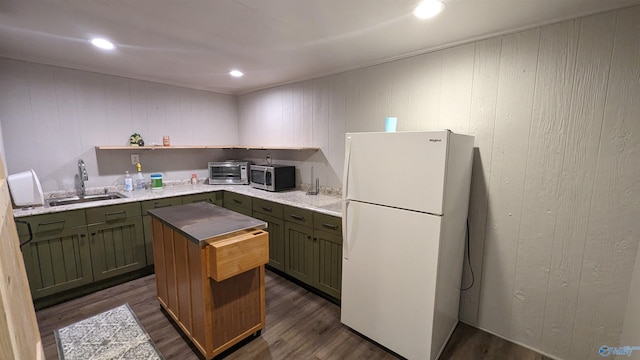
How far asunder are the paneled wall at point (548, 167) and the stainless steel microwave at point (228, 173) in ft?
7.65

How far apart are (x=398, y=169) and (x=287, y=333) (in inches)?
59.0

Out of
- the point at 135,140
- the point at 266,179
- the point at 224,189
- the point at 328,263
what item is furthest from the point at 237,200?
the point at 328,263

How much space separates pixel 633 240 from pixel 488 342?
1.11 m

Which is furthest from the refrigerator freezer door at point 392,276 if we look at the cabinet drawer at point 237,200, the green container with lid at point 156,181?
the green container with lid at point 156,181

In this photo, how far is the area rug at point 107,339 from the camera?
6.20ft

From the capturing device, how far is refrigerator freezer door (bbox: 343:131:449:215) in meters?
1.65

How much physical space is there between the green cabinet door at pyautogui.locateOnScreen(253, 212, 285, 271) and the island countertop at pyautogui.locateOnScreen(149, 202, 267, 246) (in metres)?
0.75

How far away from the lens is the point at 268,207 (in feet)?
9.84

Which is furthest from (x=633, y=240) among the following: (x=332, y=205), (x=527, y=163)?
(x=332, y=205)

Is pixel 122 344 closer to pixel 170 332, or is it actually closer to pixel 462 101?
pixel 170 332

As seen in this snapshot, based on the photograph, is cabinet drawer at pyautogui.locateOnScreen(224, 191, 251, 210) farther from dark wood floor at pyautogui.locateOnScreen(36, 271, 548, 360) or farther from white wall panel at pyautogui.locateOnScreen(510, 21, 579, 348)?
white wall panel at pyautogui.locateOnScreen(510, 21, 579, 348)

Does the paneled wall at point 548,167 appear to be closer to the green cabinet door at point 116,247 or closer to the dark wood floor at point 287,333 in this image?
the dark wood floor at point 287,333

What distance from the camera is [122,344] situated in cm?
199

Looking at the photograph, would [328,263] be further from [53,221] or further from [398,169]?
[53,221]
